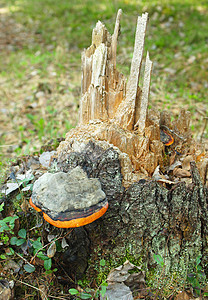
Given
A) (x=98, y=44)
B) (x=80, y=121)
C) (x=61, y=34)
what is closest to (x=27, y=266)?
(x=80, y=121)

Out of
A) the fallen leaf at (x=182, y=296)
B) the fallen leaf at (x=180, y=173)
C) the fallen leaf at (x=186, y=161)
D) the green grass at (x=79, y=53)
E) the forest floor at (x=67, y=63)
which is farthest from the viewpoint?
the green grass at (x=79, y=53)

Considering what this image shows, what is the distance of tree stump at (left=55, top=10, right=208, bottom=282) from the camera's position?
2.65m

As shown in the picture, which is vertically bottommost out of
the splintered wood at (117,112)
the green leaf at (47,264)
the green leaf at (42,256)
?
the green leaf at (47,264)

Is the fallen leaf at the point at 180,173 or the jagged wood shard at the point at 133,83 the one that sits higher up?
the jagged wood shard at the point at 133,83

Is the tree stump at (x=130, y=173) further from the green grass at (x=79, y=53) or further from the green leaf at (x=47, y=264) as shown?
the green grass at (x=79, y=53)

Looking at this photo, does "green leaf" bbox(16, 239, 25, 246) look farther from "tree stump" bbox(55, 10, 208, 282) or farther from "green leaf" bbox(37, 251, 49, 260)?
"tree stump" bbox(55, 10, 208, 282)

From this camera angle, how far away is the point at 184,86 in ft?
23.6

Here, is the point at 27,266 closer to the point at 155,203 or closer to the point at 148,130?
the point at 155,203

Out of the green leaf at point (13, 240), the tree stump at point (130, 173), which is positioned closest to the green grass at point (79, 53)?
the tree stump at point (130, 173)

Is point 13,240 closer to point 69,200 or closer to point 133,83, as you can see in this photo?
point 69,200

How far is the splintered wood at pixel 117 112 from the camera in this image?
9.05 ft

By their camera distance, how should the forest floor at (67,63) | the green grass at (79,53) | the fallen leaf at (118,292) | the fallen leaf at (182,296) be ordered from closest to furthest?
the fallen leaf at (118,292) < the fallen leaf at (182,296) < the forest floor at (67,63) < the green grass at (79,53)

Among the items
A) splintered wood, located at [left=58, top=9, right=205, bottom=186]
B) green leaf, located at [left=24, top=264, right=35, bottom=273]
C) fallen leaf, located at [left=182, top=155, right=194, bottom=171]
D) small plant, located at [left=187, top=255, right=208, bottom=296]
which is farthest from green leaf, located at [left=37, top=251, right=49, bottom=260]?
fallen leaf, located at [left=182, top=155, right=194, bottom=171]

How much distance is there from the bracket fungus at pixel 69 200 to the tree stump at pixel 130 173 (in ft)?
0.97
